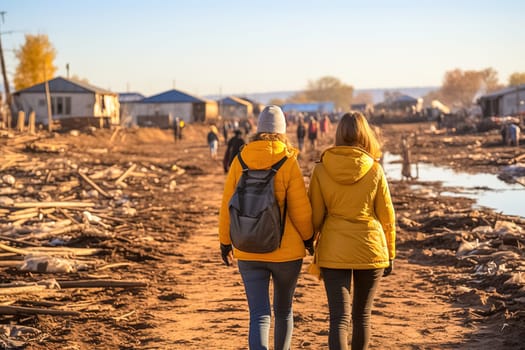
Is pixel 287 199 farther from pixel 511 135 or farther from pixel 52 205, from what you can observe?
pixel 511 135

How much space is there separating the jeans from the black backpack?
16 cm

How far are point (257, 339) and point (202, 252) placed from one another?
7.07 meters

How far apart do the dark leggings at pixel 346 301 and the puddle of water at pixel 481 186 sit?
1234 cm

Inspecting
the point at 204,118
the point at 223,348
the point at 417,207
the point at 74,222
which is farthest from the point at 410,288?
the point at 204,118

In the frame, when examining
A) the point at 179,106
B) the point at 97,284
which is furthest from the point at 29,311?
the point at 179,106

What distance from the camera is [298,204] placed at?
5.23 meters

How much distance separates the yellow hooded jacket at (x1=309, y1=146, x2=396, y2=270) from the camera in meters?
5.24

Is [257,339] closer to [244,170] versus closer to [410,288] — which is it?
[244,170]

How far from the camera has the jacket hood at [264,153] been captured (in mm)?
5242

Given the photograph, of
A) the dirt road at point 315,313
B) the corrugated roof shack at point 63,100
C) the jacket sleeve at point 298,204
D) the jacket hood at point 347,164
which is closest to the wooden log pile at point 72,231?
the dirt road at point 315,313

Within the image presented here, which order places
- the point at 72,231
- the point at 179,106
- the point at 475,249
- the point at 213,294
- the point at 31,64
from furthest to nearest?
the point at 31,64 < the point at 179,106 < the point at 72,231 < the point at 475,249 < the point at 213,294

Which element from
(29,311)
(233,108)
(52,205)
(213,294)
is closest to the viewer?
(29,311)

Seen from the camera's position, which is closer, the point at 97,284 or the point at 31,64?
the point at 97,284

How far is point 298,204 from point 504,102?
66299mm
